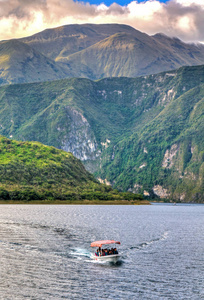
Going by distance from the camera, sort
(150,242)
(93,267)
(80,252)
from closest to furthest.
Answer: (93,267) → (80,252) → (150,242)

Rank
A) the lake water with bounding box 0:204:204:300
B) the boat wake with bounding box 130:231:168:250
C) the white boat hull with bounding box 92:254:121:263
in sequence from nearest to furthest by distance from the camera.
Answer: the lake water with bounding box 0:204:204:300
the white boat hull with bounding box 92:254:121:263
the boat wake with bounding box 130:231:168:250

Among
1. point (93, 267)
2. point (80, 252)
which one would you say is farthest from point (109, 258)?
point (80, 252)

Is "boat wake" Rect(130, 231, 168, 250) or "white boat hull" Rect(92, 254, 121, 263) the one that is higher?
"boat wake" Rect(130, 231, 168, 250)

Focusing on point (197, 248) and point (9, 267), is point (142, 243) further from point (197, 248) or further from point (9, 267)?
point (9, 267)

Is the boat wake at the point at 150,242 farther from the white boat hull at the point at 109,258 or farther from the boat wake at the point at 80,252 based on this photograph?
the white boat hull at the point at 109,258

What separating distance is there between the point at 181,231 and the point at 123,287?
301 feet

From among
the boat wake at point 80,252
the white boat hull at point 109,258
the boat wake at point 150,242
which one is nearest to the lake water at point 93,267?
the boat wake at point 150,242

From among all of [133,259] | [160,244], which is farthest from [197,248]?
[133,259]

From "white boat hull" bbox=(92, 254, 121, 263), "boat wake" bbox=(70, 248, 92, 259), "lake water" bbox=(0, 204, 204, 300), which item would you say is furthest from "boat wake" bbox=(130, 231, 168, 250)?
"white boat hull" bbox=(92, 254, 121, 263)

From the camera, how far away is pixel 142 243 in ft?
407

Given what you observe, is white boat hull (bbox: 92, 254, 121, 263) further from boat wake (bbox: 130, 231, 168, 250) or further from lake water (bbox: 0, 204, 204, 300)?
boat wake (bbox: 130, 231, 168, 250)

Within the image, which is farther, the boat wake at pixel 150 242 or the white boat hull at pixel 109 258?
the boat wake at pixel 150 242

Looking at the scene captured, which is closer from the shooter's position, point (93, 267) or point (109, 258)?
point (93, 267)

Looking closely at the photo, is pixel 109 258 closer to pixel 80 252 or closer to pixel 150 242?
pixel 80 252
